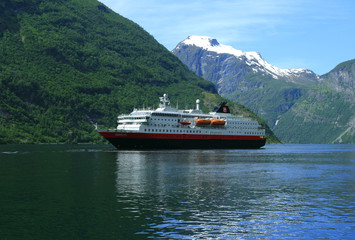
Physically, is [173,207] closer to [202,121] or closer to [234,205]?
[234,205]

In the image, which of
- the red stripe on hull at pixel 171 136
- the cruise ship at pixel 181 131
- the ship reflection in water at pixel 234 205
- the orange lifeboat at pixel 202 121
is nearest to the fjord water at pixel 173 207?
the ship reflection in water at pixel 234 205

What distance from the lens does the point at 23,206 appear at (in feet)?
110

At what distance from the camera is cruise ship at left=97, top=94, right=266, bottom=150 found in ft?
418

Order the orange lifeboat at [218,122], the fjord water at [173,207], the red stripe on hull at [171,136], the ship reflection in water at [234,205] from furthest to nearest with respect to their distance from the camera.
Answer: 1. the orange lifeboat at [218,122]
2. the red stripe on hull at [171,136]
3. the ship reflection in water at [234,205]
4. the fjord water at [173,207]

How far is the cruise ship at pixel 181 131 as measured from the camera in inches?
5012

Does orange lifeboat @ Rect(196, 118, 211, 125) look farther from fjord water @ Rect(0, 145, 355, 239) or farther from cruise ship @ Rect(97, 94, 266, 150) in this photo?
fjord water @ Rect(0, 145, 355, 239)

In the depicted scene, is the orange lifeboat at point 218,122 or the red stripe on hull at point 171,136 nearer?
the red stripe on hull at point 171,136

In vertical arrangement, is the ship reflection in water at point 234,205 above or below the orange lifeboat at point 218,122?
below

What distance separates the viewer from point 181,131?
137 metres

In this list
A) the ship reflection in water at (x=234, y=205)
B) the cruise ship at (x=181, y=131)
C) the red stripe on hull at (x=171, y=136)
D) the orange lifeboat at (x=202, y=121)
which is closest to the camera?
the ship reflection in water at (x=234, y=205)

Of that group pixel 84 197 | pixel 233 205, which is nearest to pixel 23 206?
pixel 84 197

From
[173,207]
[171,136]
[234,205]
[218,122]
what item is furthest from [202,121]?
[173,207]

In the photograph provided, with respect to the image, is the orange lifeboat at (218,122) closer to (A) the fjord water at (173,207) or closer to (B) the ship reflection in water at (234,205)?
(B) the ship reflection in water at (234,205)

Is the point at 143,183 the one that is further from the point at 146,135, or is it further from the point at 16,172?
the point at 146,135
